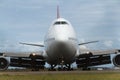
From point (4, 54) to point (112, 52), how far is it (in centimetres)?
1441

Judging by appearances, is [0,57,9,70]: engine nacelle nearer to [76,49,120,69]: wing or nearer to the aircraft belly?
the aircraft belly

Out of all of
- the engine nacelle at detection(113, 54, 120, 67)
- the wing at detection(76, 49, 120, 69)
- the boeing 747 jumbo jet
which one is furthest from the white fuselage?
the engine nacelle at detection(113, 54, 120, 67)

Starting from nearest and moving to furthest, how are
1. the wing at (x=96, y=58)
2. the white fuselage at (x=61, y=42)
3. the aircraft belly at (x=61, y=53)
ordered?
the white fuselage at (x=61, y=42) < the aircraft belly at (x=61, y=53) < the wing at (x=96, y=58)

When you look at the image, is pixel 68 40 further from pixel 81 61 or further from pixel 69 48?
pixel 81 61

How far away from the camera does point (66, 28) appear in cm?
3962

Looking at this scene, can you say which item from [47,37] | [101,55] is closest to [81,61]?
[101,55]

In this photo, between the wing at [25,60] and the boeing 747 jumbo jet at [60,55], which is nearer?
the boeing 747 jumbo jet at [60,55]

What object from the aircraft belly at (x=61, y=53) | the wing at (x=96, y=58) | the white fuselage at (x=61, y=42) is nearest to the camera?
the white fuselage at (x=61, y=42)

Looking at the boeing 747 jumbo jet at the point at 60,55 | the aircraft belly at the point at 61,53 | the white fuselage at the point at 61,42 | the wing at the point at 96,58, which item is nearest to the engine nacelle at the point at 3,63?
the boeing 747 jumbo jet at the point at 60,55

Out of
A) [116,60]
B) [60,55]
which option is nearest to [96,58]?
[116,60]

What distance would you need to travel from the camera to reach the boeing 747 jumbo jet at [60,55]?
38.6 m

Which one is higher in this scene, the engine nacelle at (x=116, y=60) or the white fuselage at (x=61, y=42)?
the white fuselage at (x=61, y=42)

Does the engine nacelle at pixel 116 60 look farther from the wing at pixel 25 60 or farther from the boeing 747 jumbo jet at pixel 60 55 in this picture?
the wing at pixel 25 60

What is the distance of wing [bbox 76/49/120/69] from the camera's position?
44.0 m
